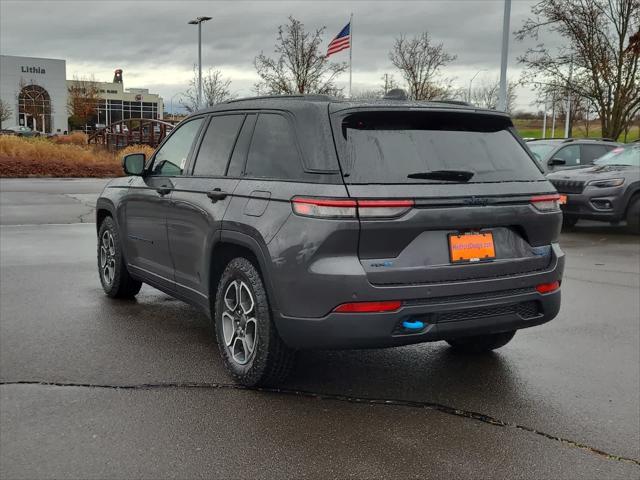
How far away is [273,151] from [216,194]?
545 mm

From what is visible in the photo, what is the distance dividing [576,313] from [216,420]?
394cm

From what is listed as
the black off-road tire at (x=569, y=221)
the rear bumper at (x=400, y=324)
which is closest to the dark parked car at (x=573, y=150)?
the black off-road tire at (x=569, y=221)

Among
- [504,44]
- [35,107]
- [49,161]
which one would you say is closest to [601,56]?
[504,44]

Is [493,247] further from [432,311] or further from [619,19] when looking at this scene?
[619,19]

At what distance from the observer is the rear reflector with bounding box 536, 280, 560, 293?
4160mm

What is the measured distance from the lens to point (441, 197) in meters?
3.73

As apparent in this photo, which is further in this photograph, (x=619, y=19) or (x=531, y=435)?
(x=619, y=19)

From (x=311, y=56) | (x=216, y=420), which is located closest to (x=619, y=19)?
(x=311, y=56)

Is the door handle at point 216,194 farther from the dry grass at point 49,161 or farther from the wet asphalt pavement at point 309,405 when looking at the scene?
the dry grass at point 49,161

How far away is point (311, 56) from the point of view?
35625mm

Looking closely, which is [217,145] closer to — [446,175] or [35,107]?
[446,175]

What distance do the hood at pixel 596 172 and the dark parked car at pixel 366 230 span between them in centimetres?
842

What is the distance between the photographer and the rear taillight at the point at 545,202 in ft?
13.5

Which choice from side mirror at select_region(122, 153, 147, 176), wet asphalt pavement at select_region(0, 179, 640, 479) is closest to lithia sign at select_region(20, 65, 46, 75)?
wet asphalt pavement at select_region(0, 179, 640, 479)
